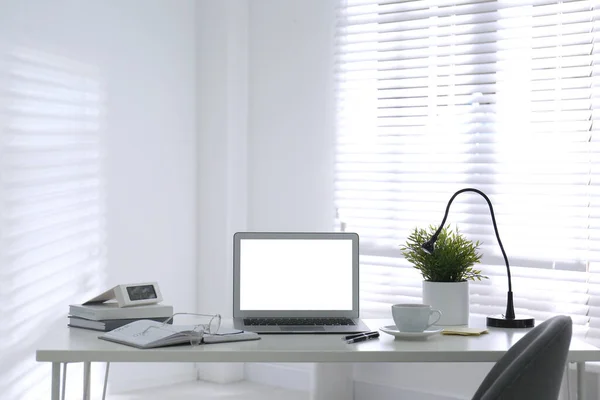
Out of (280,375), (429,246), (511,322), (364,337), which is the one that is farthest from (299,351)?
(280,375)

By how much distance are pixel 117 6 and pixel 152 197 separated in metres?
0.95

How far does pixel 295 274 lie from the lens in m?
2.52

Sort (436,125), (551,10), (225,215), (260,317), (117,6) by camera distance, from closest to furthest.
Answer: (260,317) → (551,10) → (436,125) → (117,6) → (225,215)

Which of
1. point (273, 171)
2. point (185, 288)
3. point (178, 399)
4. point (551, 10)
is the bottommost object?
point (178, 399)

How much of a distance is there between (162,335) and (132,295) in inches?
14.5

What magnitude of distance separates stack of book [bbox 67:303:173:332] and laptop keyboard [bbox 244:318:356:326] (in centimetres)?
26

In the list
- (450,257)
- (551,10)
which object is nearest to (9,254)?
(450,257)

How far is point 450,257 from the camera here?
2518 mm

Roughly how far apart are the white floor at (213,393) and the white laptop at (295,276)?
1528 millimetres

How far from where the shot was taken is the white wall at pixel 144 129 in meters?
3.73

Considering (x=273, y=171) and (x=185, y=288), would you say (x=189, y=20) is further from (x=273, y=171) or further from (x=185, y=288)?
(x=185, y=288)

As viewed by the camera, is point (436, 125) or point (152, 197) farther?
point (152, 197)

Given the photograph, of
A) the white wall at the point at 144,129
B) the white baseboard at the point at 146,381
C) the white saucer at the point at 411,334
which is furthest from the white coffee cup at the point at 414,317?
the white baseboard at the point at 146,381

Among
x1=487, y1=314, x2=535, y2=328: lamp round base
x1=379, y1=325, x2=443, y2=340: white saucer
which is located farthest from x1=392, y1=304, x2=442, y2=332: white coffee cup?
x1=487, y1=314, x2=535, y2=328: lamp round base
